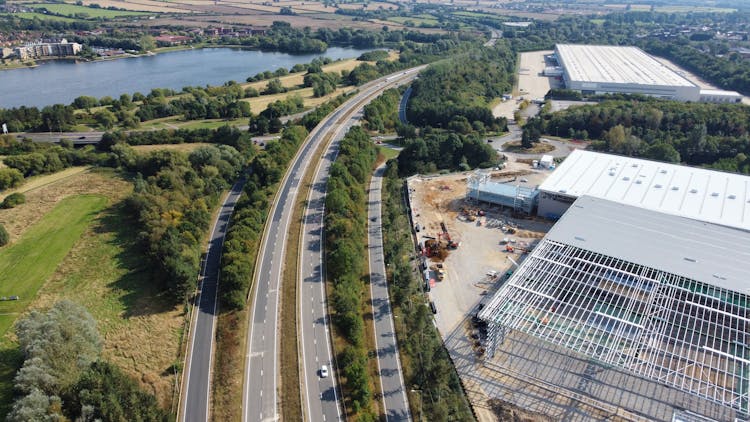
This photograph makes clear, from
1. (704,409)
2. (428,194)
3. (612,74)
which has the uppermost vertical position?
(612,74)

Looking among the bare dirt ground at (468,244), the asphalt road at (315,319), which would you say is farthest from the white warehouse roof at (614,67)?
the asphalt road at (315,319)

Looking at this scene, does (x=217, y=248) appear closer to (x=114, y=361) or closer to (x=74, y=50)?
(x=114, y=361)

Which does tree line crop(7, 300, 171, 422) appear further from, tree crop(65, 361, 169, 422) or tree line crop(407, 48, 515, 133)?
tree line crop(407, 48, 515, 133)

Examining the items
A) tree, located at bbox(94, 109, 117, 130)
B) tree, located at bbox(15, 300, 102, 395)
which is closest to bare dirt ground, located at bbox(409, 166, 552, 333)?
tree, located at bbox(15, 300, 102, 395)

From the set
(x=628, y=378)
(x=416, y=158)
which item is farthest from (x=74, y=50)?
(x=628, y=378)

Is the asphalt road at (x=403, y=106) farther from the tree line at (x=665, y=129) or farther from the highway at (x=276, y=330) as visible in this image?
the highway at (x=276, y=330)

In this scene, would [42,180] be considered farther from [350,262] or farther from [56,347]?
[350,262]
